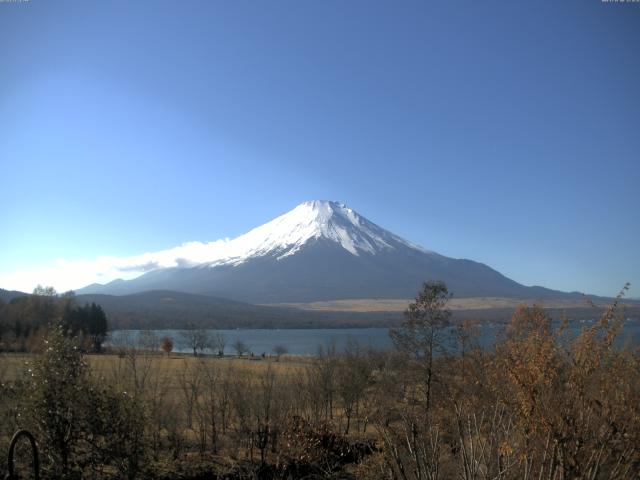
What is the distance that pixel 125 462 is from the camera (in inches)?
372

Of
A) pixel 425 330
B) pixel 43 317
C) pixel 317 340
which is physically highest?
pixel 425 330

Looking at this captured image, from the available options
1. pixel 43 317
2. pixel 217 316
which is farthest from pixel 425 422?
pixel 217 316

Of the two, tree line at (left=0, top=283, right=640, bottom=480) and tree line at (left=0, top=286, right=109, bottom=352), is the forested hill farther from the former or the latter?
tree line at (left=0, top=283, right=640, bottom=480)

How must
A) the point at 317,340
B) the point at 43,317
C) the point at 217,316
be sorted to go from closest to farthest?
the point at 43,317 → the point at 317,340 → the point at 217,316

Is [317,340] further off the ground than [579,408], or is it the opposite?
[579,408]

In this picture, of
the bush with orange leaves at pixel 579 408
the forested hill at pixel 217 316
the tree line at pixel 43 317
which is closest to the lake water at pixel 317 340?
the bush with orange leaves at pixel 579 408

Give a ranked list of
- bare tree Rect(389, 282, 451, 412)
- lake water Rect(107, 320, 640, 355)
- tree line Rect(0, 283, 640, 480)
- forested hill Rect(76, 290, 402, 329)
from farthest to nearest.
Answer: forested hill Rect(76, 290, 402, 329), lake water Rect(107, 320, 640, 355), bare tree Rect(389, 282, 451, 412), tree line Rect(0, 283, 640, 480)

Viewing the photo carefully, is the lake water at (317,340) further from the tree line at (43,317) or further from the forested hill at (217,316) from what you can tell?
the forested hill at (217,316)

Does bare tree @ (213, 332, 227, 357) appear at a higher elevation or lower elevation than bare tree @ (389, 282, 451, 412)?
lower

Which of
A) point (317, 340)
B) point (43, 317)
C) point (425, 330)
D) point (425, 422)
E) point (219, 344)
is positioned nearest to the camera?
point (425, 422)

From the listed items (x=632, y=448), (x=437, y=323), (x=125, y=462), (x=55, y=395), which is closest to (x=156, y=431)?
(x=125, y=462)

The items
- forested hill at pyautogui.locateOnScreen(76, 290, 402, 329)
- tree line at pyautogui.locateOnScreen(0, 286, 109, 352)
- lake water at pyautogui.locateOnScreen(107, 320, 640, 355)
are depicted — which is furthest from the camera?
forested hill at pyautogui.locateOnScreen(76, 290, 402, 329)

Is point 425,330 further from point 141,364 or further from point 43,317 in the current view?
point 43,317

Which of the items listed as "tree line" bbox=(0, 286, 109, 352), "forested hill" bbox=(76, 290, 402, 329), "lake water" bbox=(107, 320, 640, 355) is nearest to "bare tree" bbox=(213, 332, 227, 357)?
"lake water" bbox=(107, 320, 640, 355)
